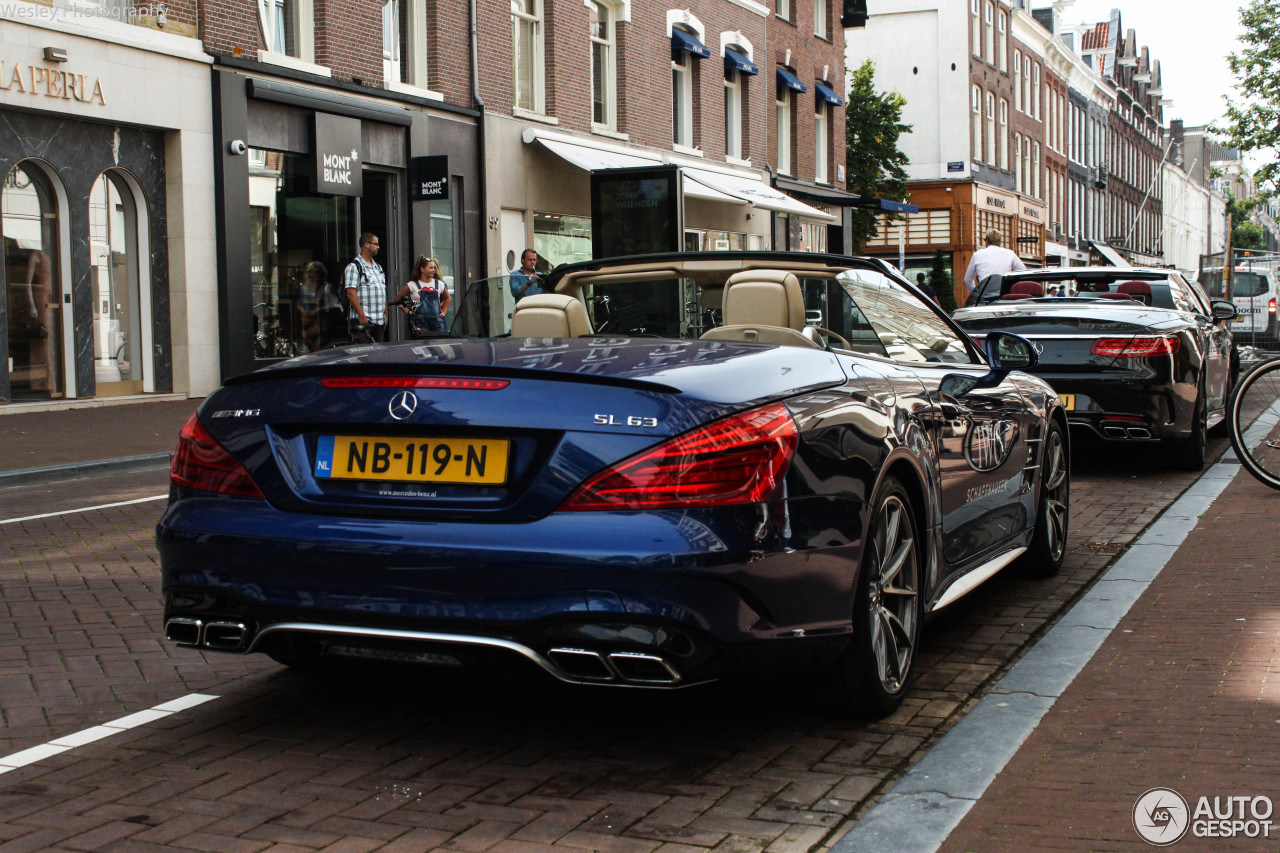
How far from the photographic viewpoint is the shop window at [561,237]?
25.4 m

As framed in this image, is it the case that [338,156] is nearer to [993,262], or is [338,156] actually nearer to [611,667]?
[993,262]

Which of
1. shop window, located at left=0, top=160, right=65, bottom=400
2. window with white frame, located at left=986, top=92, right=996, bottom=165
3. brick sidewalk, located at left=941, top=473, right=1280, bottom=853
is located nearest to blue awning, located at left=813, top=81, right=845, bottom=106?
window with white frame, located at left=986, top=92, right=996, bottom=165

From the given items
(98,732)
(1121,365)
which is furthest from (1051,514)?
(98,732)

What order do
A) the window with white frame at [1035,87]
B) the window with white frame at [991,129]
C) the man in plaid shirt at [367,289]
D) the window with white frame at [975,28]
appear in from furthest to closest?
the window with white frame at [1035,87] < the window with white frame at [991,129] < the window with white frame at [975,28] < the man in plaid shirt at [367,289]

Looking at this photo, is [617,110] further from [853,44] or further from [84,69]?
[853,44]

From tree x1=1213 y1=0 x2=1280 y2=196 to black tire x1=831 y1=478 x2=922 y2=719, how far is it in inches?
1650

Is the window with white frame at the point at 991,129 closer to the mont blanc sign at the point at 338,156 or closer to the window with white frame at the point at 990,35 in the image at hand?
the window with white frame at the point at 990,35

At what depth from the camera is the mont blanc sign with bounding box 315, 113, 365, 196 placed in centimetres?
1970

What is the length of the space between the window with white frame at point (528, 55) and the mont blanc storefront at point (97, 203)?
7951mm

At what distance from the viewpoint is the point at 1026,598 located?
590cm

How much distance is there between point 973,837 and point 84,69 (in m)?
15.4

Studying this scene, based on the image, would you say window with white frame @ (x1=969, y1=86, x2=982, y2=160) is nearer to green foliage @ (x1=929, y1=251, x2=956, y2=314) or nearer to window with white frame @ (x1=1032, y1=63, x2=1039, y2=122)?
green foliage @ (x1=929, y1=251, x2=956, y2=314)

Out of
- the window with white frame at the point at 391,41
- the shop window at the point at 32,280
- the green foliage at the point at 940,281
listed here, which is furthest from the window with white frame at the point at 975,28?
the shop window at the point at 32,280

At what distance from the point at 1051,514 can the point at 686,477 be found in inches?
133
